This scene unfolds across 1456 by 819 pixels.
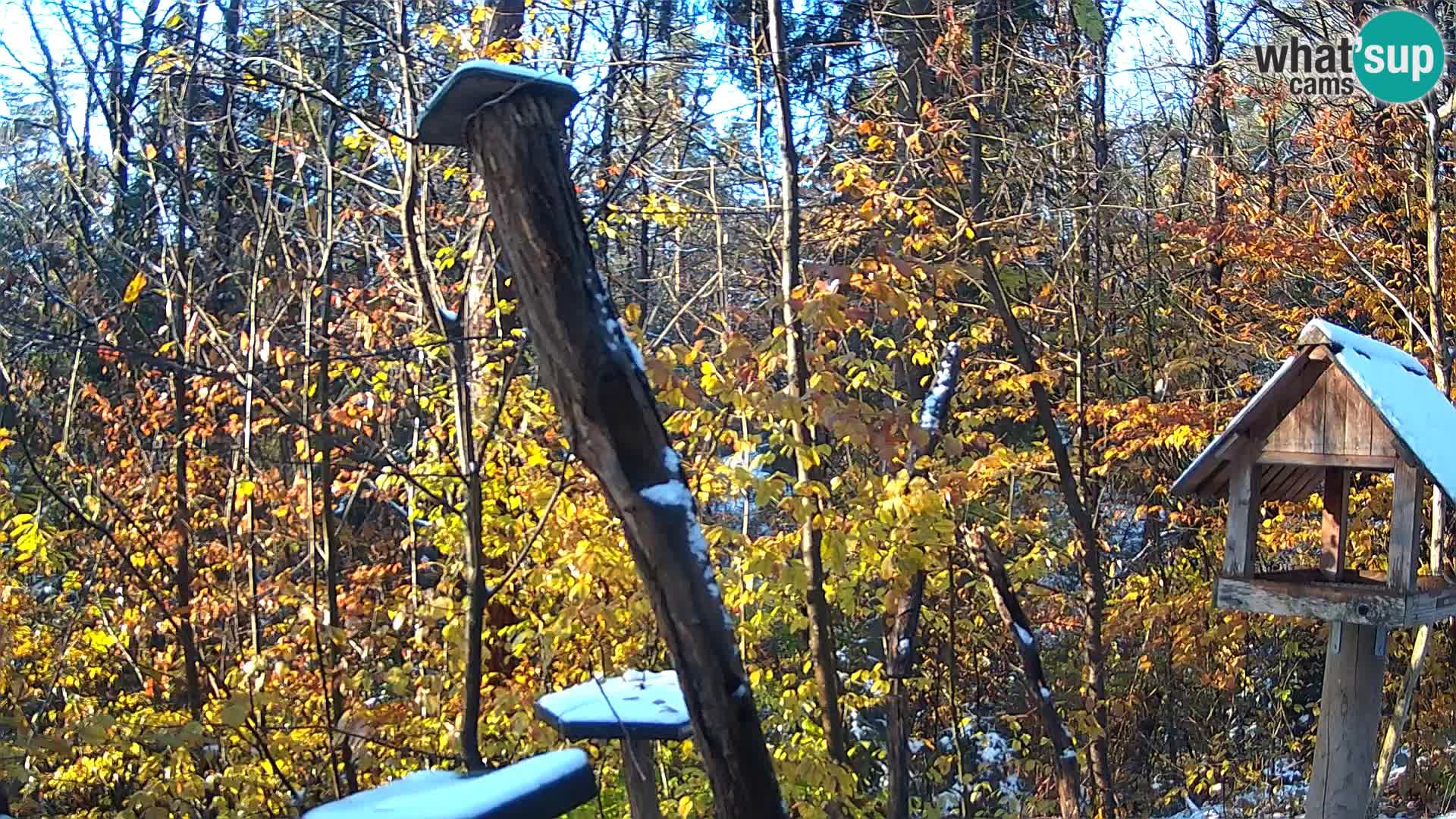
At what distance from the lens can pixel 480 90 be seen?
2.53 meters

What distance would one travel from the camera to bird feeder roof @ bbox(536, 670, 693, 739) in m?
2.80

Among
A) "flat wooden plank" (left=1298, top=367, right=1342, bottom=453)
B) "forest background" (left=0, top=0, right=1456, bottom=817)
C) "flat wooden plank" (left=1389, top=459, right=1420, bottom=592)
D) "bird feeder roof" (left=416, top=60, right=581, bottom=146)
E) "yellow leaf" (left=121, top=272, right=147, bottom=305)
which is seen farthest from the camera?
"forest background" (left=0, top=0, right=1456, bottom=817)

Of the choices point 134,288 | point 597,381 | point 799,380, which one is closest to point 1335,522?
point 799,380

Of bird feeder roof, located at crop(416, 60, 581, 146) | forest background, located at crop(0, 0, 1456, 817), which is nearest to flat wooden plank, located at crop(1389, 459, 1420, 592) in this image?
forest background, located at crop(0, 0, 1456, 817)

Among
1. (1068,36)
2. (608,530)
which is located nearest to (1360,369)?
(608,530)

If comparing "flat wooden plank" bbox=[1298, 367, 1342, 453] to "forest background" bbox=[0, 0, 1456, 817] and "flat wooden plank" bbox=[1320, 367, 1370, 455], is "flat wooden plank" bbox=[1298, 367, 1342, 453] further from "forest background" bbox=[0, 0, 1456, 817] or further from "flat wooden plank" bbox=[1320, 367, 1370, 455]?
"forest background" bbox=[0, 0, 1456, 817]

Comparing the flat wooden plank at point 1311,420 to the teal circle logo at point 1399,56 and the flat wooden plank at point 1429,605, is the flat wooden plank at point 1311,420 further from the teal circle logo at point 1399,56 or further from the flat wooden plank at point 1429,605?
the teal circle logo at point 1399,56

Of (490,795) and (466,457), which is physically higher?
(466,457)

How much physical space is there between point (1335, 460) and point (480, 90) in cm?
283

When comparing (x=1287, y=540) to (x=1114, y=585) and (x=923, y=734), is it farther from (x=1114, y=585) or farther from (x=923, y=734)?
(x=923, y=734)

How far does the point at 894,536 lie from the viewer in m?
4.14

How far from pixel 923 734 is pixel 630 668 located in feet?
12.3

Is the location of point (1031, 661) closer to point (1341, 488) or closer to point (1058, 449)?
point (1058, 449)

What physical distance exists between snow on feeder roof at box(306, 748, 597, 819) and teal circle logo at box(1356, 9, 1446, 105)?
6.04 metres
